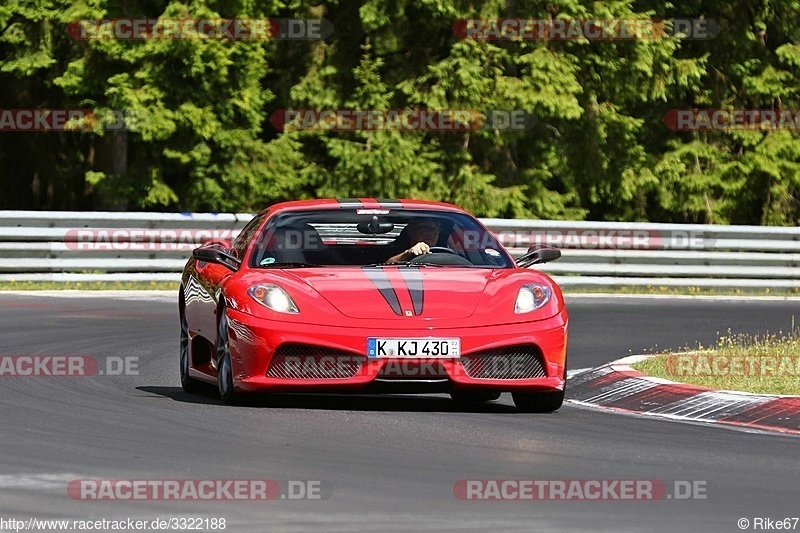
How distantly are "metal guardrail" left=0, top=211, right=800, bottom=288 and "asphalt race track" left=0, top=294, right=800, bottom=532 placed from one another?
360 inches

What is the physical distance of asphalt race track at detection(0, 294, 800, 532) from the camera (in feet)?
22.2

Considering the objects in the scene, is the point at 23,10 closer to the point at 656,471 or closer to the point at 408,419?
the point at 408,419

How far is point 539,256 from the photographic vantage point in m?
11.4

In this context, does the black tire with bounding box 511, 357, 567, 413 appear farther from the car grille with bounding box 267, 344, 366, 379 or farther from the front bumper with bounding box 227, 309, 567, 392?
the car grille with bounding box 267, 344, 366, 379

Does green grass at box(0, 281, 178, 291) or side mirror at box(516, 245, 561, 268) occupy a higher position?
side mirror at box(516, 245, 561, 268)

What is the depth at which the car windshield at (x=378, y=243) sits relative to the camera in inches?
448

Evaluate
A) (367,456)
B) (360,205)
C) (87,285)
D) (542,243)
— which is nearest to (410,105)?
(542,243)

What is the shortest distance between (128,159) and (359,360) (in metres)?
21.5

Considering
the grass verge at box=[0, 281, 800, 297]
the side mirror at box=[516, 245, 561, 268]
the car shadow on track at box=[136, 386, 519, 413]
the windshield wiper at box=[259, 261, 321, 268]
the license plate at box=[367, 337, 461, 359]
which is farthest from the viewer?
the grass verge at box=[0, 281, 800, 297]

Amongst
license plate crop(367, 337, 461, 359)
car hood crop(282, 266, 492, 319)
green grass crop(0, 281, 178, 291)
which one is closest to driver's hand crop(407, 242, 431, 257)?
car hood crop(282, 266, 492, 319)

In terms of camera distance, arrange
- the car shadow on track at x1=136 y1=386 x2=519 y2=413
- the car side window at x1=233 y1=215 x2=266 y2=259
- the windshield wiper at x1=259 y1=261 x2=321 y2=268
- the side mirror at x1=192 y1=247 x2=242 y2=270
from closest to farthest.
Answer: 1. the car shadow on track at x1=136 y1=386 x2=519 y2=413
2. the windshield wiper at x1=259 y1=261 x2=321 y2=268
3. the side mirror at x1=192 y1=247 x2=242 y2=270
4. the car side window at x1=233 y1=215 x2=266 y2=259

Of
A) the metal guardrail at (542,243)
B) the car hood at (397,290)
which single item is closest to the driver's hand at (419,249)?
the car hood at (397,290)

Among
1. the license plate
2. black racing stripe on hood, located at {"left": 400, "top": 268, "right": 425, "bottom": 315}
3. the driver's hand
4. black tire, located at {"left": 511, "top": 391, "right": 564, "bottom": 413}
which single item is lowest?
black tire, located at {"left": 511, "top": 391, "right": 564, "bottom": 413}

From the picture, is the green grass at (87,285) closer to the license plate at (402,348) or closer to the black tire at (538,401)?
the black tire at (538,401)
